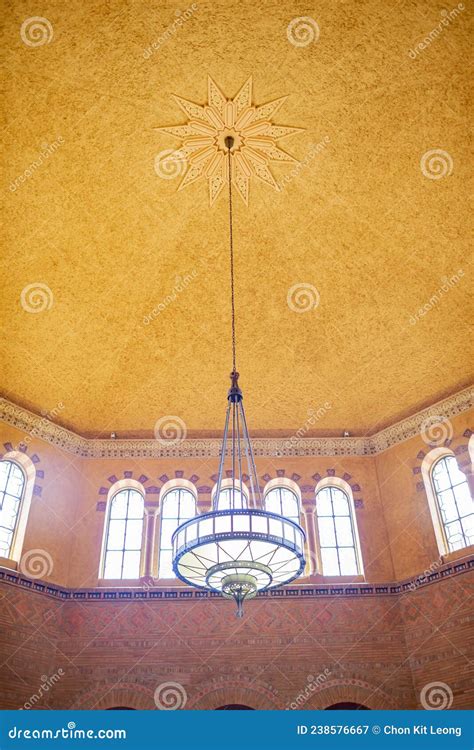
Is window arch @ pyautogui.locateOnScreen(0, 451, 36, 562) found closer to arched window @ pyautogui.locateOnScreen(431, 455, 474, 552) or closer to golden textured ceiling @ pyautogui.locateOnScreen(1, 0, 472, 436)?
golden textured ceiling @ pyautogui.locateOnScreen(1, 0, 472, 436)

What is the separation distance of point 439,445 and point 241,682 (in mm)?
5294

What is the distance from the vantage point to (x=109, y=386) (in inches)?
466

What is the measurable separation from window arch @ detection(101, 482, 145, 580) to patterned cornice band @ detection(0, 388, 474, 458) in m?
0.79

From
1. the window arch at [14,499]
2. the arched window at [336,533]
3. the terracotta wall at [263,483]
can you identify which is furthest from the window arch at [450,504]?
the window arch at [14,499]

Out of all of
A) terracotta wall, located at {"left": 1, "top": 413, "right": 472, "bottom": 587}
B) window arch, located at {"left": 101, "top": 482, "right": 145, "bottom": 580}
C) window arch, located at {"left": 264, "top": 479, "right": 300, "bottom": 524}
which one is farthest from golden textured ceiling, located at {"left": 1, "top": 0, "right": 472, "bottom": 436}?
window arch, located at {"left": 101, "top": 482, "right": 145, "bottom": 580}

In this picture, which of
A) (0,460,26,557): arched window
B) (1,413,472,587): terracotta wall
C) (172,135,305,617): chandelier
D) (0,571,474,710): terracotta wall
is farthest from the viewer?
(1,413,472,587): terracotta wall

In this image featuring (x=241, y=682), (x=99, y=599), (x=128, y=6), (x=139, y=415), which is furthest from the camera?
(x=139, y=415)

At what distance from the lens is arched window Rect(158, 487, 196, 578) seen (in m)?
11.4

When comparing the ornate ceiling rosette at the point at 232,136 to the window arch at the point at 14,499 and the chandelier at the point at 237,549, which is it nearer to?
the window arch at the point at 14,499

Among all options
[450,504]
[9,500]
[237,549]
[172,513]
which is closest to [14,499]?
[9,500]

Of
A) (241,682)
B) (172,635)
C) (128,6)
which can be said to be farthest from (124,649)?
(128,6)

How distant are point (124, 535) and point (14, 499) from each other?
2066mm

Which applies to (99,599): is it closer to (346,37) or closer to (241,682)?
(241,682)

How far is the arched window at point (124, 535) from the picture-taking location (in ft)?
37.2
